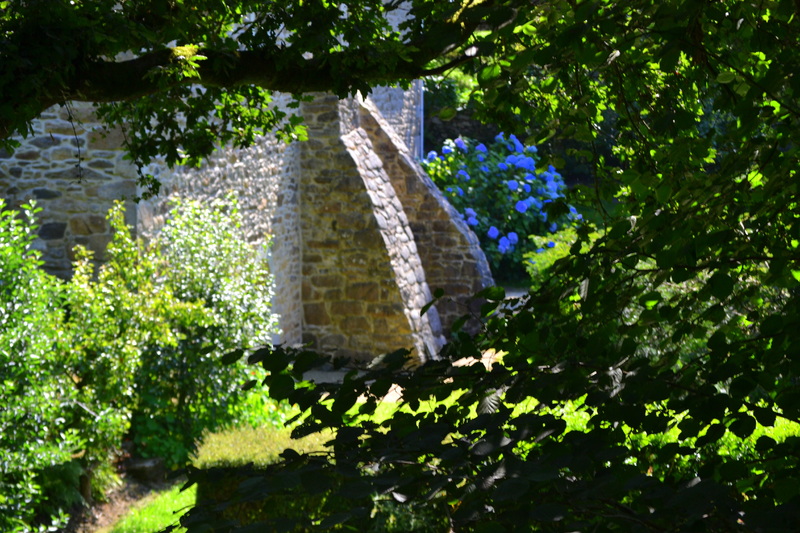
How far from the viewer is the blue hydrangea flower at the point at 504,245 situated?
15547mm

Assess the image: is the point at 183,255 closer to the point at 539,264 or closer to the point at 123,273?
the point at 123,273

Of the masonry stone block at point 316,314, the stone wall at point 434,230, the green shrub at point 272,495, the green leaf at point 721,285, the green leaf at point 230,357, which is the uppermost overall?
the stone wall at point 434,230

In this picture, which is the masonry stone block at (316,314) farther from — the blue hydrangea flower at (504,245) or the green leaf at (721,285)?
the green leaf at (721,285)

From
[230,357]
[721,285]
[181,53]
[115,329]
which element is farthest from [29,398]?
[721,285]

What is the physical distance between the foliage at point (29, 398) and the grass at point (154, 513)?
1.32ft

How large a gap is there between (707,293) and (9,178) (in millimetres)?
7065

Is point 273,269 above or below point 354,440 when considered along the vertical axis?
above

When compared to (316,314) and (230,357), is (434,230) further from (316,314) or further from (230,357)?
(230,357)

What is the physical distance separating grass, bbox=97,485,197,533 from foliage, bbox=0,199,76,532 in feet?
1.32

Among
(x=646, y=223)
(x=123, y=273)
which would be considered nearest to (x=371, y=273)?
(x=123, y=273)

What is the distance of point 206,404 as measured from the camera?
725 cm

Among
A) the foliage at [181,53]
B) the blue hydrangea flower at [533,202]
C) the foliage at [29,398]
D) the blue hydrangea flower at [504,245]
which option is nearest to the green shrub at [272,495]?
the foliage at [29,398]

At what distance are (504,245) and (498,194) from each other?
1.24 metres

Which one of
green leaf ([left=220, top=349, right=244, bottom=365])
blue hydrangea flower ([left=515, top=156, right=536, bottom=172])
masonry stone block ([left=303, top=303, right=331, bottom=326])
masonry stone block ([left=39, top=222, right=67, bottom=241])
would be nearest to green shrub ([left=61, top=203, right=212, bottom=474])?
masonry stone block ([left=39, top=222, right=67, bottom=241])
